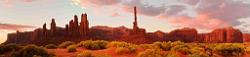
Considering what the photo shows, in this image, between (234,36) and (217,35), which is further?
(234,36)

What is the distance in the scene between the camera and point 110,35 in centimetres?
13862

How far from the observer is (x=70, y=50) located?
4047cm

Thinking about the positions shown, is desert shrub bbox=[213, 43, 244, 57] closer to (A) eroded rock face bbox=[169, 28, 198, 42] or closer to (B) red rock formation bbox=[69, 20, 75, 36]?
(B) red rock formation bbox=[69, 20, 75, 36]

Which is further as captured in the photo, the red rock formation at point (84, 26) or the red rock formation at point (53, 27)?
the red rock formation at point (53, 27)

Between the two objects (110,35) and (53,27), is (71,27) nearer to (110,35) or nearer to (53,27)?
(53,27)

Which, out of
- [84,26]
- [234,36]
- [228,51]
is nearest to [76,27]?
[84,26]

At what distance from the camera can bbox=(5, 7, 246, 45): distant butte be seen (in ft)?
343

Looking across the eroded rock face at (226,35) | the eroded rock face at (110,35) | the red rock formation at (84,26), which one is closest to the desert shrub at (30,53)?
the eroded rock face at (110,35)

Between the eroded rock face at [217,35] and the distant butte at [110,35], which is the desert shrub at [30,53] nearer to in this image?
the distant butte at [110,35]

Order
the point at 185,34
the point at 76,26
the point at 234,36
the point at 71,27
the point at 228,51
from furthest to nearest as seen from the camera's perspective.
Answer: the point at 234,36 → the point at 185,34 → the point at 71,27 → the point at 76,26 → the point at 228,51

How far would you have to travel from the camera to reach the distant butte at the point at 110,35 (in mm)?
104488

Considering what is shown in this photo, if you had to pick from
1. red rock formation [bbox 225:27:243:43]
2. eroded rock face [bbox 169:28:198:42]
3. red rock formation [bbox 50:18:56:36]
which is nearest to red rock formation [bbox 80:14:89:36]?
red rock formation [bbox 50:18:56:36]

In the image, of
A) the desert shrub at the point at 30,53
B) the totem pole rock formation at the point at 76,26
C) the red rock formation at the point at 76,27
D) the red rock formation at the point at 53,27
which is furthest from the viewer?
the red rock formation at the point at 53,27

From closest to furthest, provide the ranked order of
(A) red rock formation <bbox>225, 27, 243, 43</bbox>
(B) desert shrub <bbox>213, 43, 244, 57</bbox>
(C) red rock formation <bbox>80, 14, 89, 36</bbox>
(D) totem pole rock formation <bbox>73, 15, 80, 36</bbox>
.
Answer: (B) desert shrub <bbox>213, 43, 244, 57</bbox>
(C) red rock formation <bbox>80, 14, 89, 36</bbox>
(D) totem pole rock formation <bbox>73, 15, 80, 36</bbox>
(A) red rock formation <bbox>225, 27, 243, 43</bbox>
